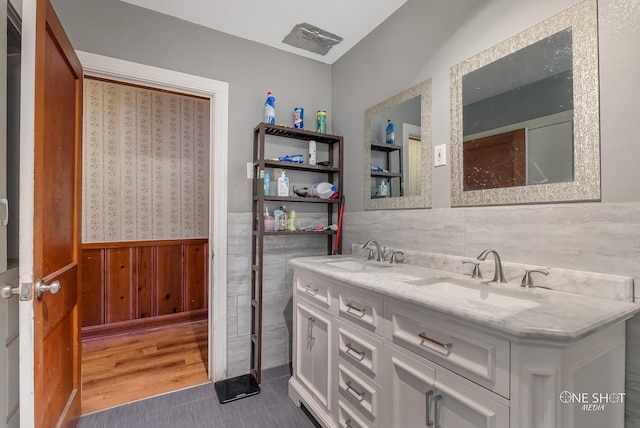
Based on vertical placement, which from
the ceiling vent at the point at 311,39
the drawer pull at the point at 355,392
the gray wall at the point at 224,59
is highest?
the ceiling vent at the point at 311,39

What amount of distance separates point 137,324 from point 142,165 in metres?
1.59

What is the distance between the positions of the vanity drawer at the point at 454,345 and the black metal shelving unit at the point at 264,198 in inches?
45.1

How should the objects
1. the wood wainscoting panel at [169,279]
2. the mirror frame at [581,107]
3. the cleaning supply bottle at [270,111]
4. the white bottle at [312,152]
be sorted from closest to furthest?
the mirror frame at [581,107] → the cleaning supply bottle at [270,111] → the white bottle at [312,152] → the wood wainscoting panel at [169,279]

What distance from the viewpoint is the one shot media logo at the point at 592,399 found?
2.66ft

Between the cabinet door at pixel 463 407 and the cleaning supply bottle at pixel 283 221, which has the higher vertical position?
the cleaning supply bottle at pixel 283 221

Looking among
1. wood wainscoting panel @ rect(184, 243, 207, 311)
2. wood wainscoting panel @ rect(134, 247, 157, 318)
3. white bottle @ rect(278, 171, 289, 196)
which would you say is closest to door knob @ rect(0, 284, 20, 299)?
white bottle @ rect(278, 171, 289, 196)

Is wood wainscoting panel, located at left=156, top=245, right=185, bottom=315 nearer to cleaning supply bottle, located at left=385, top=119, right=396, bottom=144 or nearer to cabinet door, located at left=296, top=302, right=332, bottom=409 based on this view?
cabinet door, located at left=296, top=302, right=332, bottom=409

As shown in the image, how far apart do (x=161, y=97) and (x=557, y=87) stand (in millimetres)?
3321

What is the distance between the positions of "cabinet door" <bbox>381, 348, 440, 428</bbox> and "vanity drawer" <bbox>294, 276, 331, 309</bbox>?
0.46 m

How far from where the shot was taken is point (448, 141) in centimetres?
161

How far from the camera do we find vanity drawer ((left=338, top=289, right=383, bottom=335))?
1.26 metres

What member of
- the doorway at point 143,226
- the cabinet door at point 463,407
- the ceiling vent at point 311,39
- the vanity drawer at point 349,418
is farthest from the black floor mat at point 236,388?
the ceiling vent at point 311,39

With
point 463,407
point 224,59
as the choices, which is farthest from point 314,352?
point 224,59

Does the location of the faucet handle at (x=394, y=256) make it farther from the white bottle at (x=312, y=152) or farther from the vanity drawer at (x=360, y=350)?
the white bottle at (x=312, y=152)
